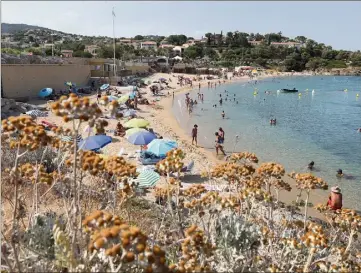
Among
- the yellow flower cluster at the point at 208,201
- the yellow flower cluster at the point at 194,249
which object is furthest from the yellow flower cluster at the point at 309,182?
the yellow flower cluster at the point at 194,249

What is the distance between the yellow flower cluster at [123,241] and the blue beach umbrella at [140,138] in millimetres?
12850

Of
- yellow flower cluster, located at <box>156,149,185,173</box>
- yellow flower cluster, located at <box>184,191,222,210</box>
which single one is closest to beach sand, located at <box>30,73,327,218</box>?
yellow flower cluster, located at <box>156,149,185,173</box>

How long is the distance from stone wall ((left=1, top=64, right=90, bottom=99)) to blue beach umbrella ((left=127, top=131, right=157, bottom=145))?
665 inches

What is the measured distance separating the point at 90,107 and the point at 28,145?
121 cm

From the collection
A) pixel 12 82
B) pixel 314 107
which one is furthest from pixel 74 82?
pixel 314 107

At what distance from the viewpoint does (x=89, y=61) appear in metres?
47.4

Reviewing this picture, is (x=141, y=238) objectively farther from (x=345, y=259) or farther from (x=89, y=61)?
(x=89, y=61)

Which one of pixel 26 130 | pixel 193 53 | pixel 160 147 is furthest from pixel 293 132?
pixel 193 53

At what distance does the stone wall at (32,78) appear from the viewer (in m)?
28.8

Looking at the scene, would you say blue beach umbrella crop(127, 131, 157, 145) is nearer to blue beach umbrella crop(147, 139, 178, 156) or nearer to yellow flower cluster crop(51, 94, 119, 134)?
blue beach umbrella crop(147, 139, 178, 156)

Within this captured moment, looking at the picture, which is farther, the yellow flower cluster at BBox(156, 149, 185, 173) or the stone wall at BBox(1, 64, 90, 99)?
the stone wall at BBox(1, 64, 90, 99)

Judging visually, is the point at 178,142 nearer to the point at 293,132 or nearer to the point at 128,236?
the point at 293,132

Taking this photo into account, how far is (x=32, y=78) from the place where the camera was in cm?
3136

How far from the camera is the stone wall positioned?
28781mm
